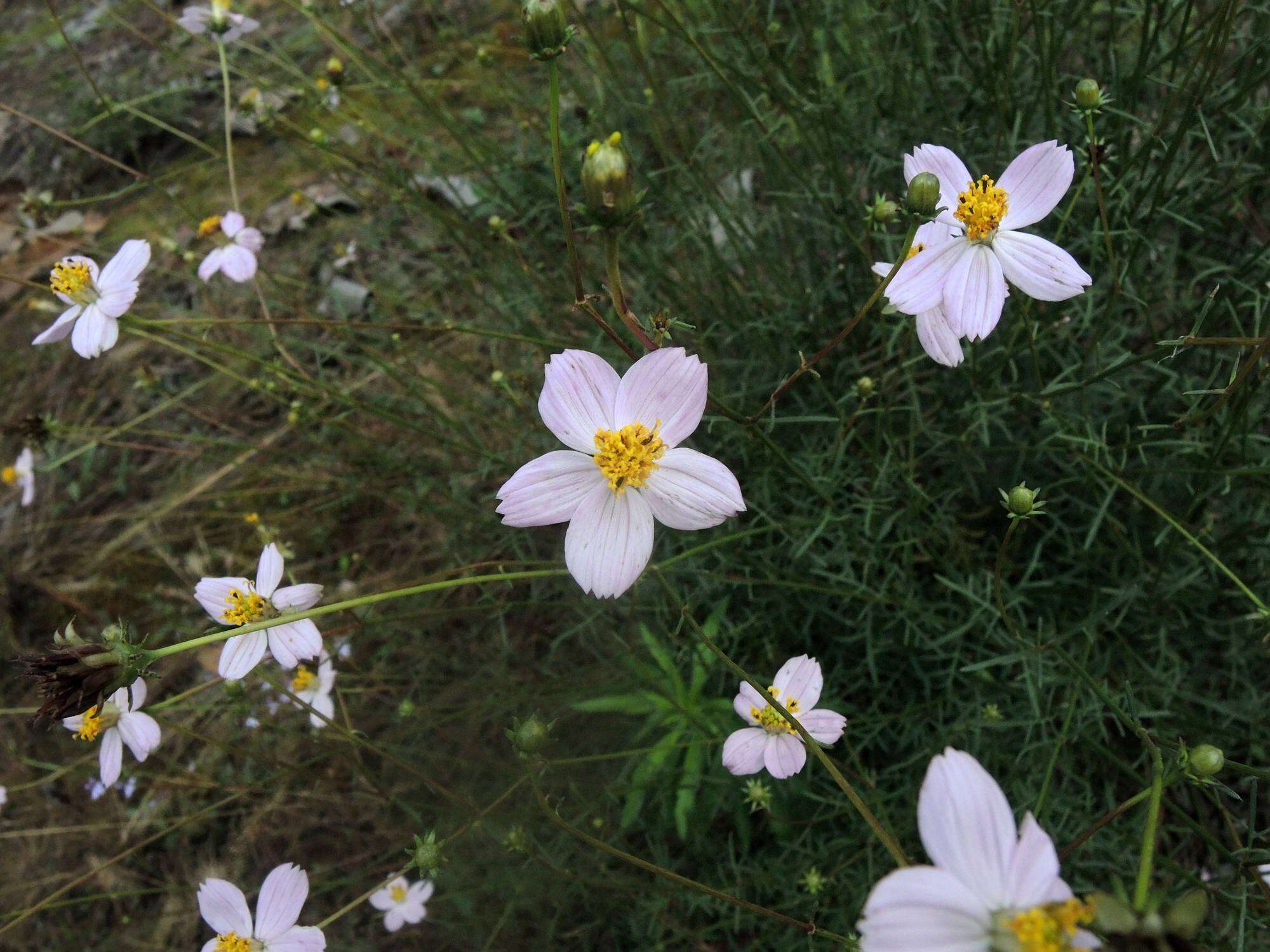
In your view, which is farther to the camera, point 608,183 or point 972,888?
Result: point 608,183

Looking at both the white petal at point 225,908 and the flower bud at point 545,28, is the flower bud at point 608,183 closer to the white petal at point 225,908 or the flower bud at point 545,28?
the flower bud at point 545,28

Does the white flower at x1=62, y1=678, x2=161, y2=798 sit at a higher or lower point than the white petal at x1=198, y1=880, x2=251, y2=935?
higher

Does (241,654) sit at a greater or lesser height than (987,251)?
lesser

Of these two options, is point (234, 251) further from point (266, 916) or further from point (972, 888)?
point (972, 888)

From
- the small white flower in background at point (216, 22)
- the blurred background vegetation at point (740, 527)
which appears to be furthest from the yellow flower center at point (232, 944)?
the small white flower in background at point (216, 22)

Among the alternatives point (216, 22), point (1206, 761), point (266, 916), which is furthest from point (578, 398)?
point (216, 22)

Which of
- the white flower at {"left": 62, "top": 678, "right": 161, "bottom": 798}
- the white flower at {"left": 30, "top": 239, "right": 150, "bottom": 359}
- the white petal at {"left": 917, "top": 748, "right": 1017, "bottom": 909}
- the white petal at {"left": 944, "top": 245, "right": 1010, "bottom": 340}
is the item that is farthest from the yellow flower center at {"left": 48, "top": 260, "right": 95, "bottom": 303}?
the white petal at {"left": 917, "top": 748, "right": 1017, "bottom": 909}

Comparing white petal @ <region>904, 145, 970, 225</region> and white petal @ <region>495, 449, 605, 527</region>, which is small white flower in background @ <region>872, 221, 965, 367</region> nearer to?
white petal @ <region>904, 145, 970, 225</region>
